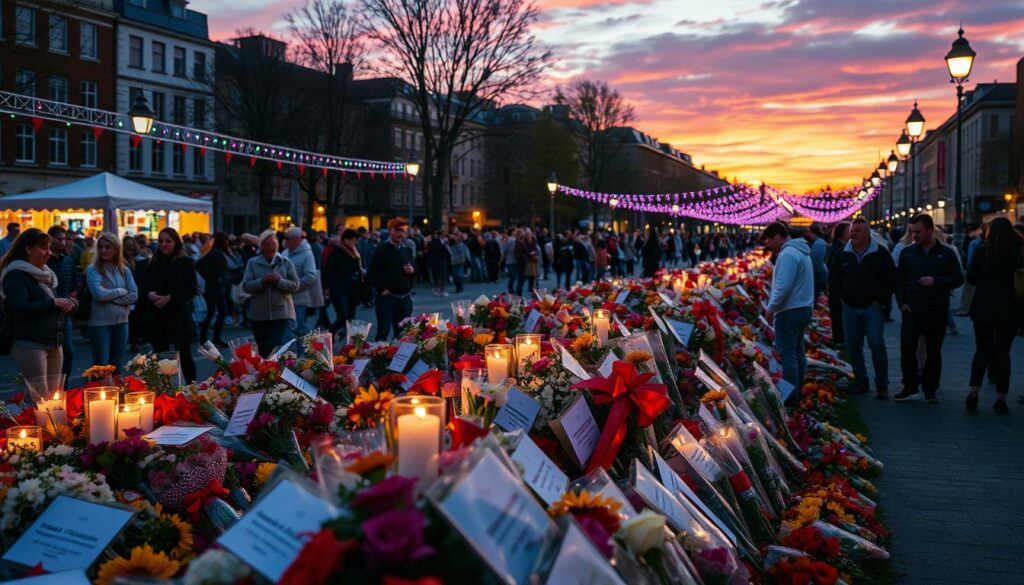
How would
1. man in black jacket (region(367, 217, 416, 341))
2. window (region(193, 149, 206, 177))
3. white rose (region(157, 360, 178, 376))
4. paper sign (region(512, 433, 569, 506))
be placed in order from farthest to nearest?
1. window (region(193, 149, 206, 177))
2. man in black jacket (region(367, 217, 416, 341))
3. white rose (region(157, 360, 178, 376))
4. paper sign (region(512, 433, 569, 506))

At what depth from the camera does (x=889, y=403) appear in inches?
355

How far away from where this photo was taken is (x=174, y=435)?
3275mm

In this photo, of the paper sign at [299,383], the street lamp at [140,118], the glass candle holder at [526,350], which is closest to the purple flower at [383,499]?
the glass candle holder at [526,350]

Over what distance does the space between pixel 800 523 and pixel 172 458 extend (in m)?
2.89

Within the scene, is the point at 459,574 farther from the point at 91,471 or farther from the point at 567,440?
the point at 91,471

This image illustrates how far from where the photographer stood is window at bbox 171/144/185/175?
2015 inches

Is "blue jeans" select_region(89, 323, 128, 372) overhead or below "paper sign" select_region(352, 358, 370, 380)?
below

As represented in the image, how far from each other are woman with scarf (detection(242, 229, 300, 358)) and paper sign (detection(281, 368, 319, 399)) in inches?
196

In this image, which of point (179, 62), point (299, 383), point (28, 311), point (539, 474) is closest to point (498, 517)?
point (539, 474)

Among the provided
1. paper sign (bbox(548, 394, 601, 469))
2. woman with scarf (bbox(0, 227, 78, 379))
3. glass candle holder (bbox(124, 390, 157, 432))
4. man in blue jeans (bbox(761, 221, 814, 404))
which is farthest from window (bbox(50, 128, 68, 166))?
paper sign (bbox(548, 394, 601, 469))

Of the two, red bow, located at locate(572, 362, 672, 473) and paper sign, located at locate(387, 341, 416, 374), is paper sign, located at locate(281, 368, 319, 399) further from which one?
red bow, located at locate(572, 362, 672, 473)

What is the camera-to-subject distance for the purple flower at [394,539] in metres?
1.49

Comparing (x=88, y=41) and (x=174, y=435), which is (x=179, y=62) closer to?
(x=88, y=41)

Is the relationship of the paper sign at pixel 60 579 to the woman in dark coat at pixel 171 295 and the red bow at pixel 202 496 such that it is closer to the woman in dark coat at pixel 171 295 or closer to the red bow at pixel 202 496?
the red bow at pixel 202 496
